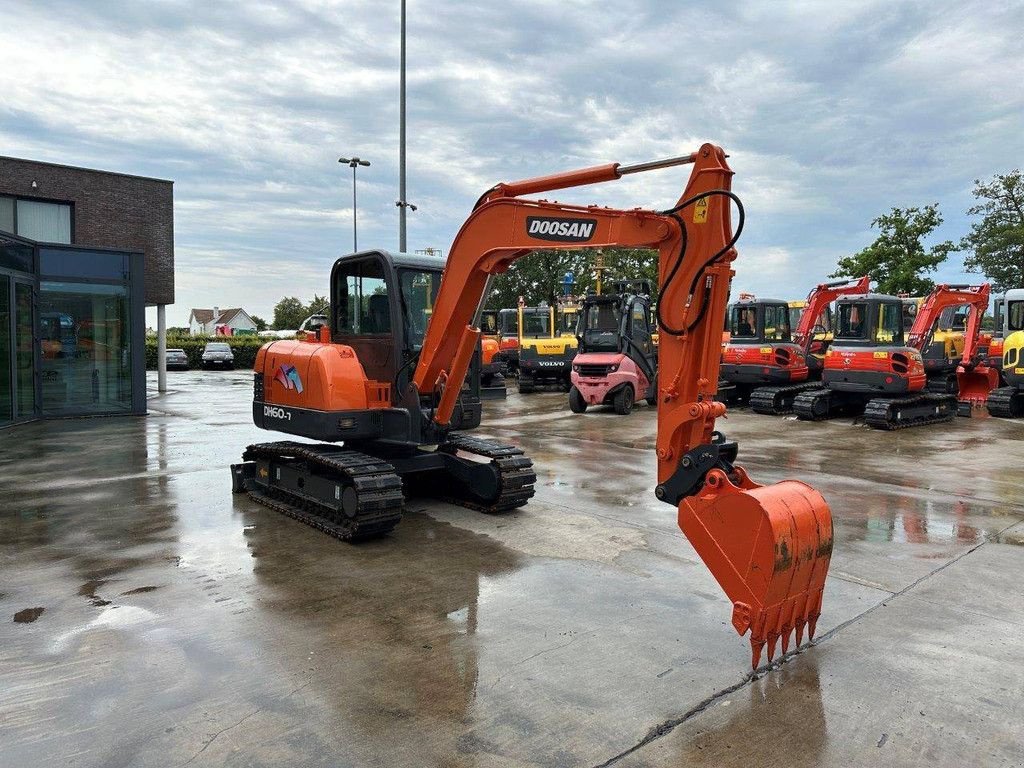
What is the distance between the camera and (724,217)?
4695 mm

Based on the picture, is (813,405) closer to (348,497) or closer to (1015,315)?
(1015,315)

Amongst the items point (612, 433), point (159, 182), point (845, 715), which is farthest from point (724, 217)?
point (159, 182)

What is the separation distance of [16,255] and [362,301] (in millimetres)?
10572

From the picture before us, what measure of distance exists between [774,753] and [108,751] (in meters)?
2.88

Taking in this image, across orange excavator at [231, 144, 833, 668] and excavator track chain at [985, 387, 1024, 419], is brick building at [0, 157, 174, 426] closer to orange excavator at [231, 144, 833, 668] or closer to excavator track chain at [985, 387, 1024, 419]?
orange excavator at [231, 144, 833, 668]

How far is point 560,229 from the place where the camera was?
558 centimetres

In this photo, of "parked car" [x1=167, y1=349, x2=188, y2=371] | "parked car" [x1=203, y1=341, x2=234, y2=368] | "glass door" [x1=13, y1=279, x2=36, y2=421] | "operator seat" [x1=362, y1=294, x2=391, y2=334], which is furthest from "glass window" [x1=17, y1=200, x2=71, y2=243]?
"parked car" [x1=203, y1=341, x2=234, y2=368]

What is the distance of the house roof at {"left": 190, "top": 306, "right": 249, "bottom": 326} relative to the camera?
11706 cm

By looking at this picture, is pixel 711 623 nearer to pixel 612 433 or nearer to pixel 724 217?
pixel 724 217

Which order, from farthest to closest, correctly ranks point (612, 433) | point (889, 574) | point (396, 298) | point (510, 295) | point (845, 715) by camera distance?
1. point (510, 295)
2. point (612, 433)
3. point (396, 298)
4. point (889, 574)
5. point (845, 715)

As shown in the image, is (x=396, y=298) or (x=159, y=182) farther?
(x=159, y=182)

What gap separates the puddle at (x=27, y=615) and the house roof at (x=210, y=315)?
11824 cm

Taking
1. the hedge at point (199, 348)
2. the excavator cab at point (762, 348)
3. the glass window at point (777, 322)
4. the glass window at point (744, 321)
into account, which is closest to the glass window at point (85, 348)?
the excavator cab at point (762, 348)

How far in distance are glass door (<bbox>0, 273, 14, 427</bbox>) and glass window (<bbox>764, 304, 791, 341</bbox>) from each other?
15.6 meters
